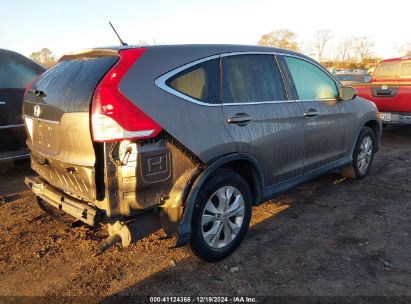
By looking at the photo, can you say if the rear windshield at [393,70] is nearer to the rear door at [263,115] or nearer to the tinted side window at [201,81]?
the rear door at [263,115]

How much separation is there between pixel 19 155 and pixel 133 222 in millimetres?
3083

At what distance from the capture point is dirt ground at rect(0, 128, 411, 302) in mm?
2773

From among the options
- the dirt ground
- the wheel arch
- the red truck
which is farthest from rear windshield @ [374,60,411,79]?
the wheel arch

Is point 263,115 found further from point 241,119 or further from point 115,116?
point 115,116

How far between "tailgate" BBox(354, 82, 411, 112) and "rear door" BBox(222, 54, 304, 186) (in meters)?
4.89

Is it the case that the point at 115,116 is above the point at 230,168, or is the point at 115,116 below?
above

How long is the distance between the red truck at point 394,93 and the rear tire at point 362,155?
2.68 m

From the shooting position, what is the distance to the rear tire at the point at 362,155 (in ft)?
16.4

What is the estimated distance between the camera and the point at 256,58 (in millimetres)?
3428

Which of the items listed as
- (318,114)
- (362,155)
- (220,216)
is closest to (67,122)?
(220,216)

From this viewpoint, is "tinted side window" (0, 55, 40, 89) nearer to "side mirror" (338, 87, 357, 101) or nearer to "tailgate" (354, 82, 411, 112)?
"side mirror" (338, 87, 357, 101)

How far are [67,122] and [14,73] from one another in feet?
10.5

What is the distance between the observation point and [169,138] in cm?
257

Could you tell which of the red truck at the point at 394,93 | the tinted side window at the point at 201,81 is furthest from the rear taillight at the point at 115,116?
the red truck at the point at 394,93
